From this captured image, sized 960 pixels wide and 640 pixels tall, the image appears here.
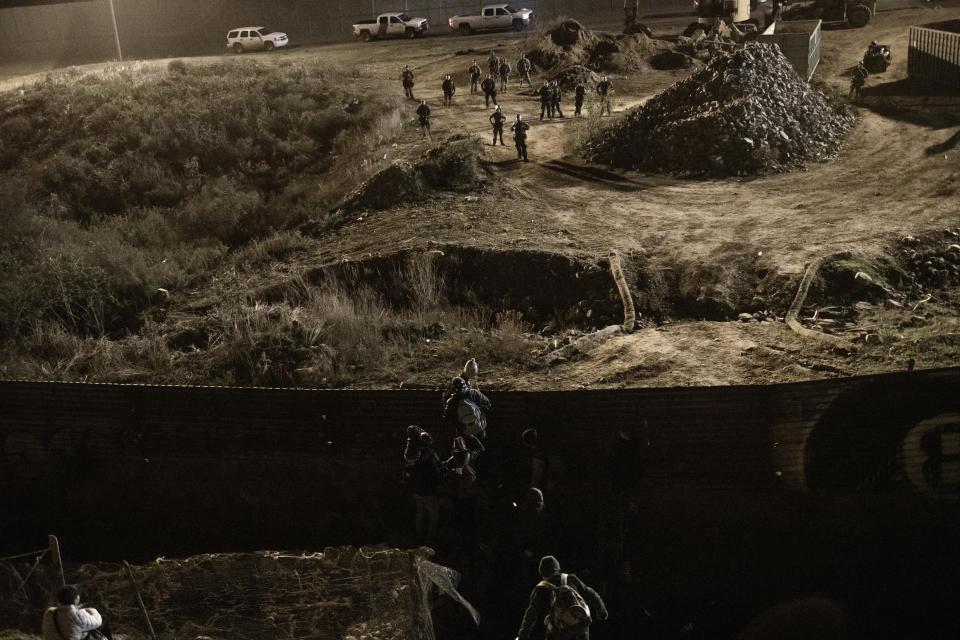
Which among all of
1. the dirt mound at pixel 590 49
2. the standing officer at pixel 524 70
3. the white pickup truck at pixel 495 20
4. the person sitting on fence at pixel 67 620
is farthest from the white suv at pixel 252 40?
the person sitting on fence at pixel 67 620

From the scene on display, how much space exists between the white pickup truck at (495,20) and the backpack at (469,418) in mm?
39914

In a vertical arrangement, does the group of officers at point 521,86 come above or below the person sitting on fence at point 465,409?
above

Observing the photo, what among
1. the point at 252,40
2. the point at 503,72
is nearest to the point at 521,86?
the point at 503,72

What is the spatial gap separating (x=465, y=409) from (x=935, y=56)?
78.6ft

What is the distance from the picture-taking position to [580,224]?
18.2 meters

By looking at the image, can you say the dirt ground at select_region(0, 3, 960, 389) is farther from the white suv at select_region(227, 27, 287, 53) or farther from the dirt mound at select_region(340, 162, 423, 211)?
the white suv at select_region(227, 27, 287, 53)

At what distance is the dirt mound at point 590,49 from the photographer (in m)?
33.2

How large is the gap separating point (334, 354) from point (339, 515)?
434 cm

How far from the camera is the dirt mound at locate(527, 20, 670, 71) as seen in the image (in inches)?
1308

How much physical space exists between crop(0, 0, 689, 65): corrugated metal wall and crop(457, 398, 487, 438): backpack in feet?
162

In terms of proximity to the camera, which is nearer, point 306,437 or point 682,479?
point 682,479

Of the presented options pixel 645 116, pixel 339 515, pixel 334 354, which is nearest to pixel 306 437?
pixel 339 515

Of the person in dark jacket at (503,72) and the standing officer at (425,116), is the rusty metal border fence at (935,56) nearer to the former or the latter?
the person in dark jacket at (503,72)

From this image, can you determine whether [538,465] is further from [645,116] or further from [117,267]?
[645,116]
